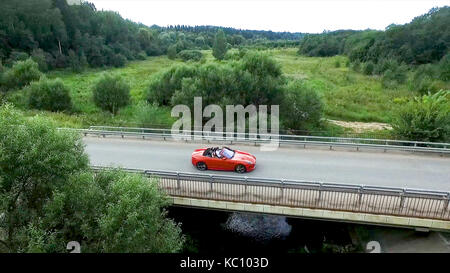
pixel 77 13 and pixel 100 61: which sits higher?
pixel 77 13

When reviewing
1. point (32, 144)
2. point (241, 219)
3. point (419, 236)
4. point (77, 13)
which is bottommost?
point (241, 219)

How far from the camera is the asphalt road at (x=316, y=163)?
584 inches

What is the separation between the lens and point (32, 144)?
10.8m

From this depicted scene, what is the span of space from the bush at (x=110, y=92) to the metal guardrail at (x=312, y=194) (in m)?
24.1

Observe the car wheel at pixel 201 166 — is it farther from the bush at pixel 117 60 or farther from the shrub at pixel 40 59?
the bush at pixel 117 60

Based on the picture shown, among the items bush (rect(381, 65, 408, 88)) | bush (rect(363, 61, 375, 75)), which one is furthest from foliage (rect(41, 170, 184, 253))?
bush (rect(363, 61, 375, 75))

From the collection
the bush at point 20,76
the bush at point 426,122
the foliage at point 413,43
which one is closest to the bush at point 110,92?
the bush at point 20,76

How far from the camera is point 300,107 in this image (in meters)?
27.3

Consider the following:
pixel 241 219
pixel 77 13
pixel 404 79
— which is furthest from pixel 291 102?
pixel 77 13

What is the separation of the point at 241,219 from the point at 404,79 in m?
52.2

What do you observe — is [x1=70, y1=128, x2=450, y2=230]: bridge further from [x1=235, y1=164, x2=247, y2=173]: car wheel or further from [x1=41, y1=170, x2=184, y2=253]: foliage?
[x1=41, y1=170, x2=184, y2=253]: foliage

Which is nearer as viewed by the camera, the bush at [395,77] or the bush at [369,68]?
the bush at [395,77]

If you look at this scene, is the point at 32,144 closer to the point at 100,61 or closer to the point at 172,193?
the point at 172,193
